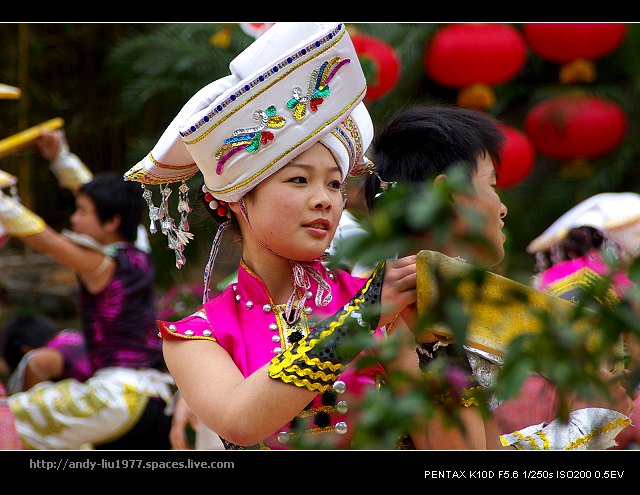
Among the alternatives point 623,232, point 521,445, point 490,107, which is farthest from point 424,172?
point 490,107

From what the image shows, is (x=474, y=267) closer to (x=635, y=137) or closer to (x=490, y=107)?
(x=490, y=107)

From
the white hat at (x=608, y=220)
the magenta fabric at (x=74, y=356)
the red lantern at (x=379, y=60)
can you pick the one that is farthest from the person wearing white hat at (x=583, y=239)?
the magenta fabric at (x=74, y=356)

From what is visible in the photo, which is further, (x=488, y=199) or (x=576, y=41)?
(x=576, y=41)

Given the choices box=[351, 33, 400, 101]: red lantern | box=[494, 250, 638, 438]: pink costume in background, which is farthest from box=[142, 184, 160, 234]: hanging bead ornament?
box=[351, 33, 400, 101]: red lantern

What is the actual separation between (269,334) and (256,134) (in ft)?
1.09

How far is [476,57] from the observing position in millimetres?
4848

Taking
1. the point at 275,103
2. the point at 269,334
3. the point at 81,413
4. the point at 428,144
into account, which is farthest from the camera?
the point at 81,413

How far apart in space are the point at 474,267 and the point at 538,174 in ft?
16.6

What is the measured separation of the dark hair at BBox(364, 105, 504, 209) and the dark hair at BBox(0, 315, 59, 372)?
310cm

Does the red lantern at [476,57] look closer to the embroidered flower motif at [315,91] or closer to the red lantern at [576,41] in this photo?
the red lantern at [576,41]

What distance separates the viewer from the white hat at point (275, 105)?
1.63 m

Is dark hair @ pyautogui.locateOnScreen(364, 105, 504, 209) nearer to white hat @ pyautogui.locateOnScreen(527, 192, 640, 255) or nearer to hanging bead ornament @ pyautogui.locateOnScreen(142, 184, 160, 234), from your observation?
hanging bead ornament @ pyautogui.locateOnScreen(142, 184, 160, 234)

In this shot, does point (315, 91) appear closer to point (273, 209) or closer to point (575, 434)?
point (273, 209)

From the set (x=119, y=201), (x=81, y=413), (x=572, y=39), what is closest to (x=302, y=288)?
(x=81, y=413)
